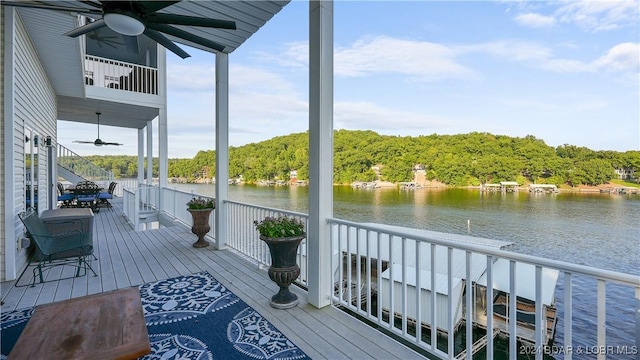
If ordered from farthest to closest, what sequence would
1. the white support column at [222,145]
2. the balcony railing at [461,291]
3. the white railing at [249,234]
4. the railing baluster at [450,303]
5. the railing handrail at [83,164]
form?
the railing handrail at [83,164]
the white support column at [222,145]
the white railing at [249,234]
the railing baluster at [450,303]
the balcony railing at [461,291]

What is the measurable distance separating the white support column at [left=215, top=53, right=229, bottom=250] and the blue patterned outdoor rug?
175 centimetres

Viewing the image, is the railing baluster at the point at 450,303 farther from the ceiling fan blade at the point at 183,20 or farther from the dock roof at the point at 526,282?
the dock roof at the point at 526,282

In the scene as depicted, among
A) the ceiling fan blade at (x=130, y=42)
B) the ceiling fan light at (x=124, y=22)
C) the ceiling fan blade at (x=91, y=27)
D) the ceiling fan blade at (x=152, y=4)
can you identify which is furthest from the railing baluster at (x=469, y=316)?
the ceiling fan blade at (x=130, y=42)

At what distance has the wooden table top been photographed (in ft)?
4.87

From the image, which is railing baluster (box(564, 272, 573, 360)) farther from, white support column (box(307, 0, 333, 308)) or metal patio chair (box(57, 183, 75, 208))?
metal patio chair (box(57, 183, 75, 208))

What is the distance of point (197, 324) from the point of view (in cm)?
267

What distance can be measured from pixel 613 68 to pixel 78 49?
44.9 ft

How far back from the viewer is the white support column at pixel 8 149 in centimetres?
367

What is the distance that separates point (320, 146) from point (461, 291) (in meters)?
5.73

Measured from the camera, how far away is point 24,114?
4547 millimetres

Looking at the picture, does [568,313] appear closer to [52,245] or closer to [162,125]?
[52,245]

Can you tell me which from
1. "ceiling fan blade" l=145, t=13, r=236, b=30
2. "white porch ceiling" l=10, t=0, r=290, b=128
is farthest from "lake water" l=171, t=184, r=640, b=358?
"ceiling fan blade" l=145, t=13, r=236, b=30

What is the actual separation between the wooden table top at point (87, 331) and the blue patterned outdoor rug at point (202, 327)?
1.82ft

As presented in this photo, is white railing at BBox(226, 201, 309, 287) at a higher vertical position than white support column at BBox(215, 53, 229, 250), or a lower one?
lower
